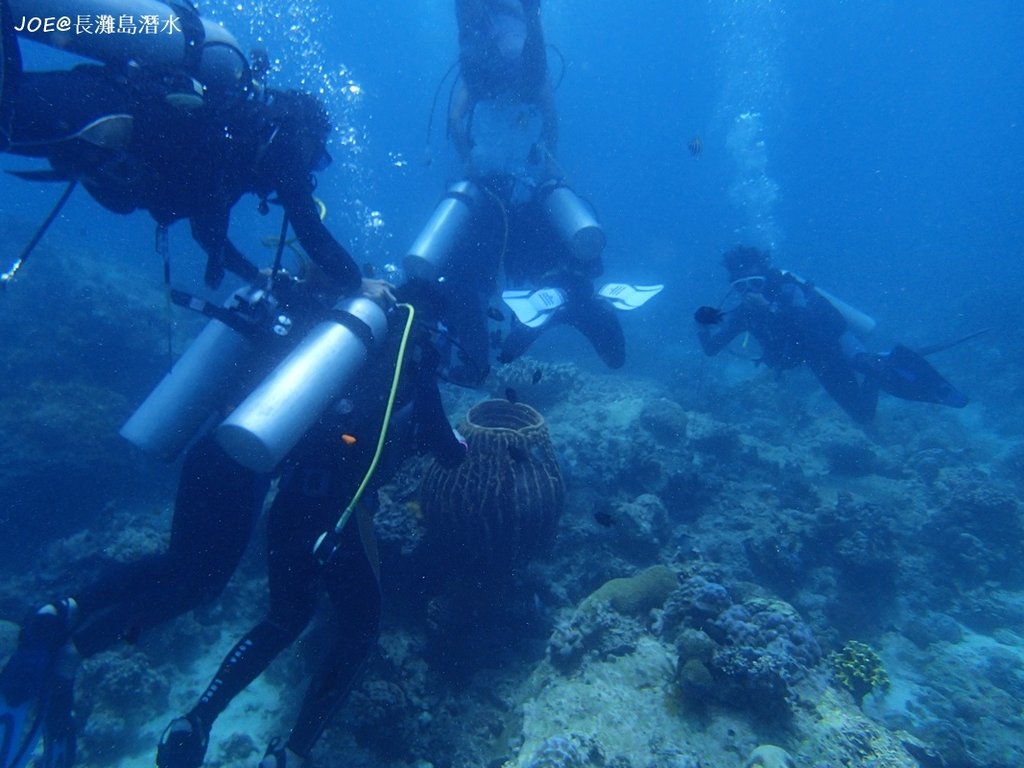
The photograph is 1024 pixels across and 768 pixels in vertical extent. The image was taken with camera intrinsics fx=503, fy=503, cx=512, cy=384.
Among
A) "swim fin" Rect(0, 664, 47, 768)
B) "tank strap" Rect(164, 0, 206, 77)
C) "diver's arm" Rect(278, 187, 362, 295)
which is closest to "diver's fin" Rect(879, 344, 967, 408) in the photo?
"diver's arm" Rect(278, 187, 362, 295)

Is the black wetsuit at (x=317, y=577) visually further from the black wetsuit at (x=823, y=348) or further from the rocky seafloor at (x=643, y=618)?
the black wetsuit at (x=823, y=348)

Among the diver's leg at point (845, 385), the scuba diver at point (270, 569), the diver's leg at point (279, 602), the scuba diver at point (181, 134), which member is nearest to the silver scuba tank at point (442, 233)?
the scuba diver at point (181, 134)

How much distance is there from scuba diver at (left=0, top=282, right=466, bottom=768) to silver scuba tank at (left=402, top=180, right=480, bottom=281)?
184 inches

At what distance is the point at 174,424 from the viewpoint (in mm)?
4422

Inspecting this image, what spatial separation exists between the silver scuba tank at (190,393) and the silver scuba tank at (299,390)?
3.29ft

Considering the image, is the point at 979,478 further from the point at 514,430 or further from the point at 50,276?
the point at 50,276

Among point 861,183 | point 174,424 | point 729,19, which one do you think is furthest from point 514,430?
point 861,183

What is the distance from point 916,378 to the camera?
33.6 ft

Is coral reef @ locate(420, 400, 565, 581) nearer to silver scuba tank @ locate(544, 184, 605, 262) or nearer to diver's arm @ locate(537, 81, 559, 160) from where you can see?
silver scuba tank @ locate(544, 184, 605, 262)

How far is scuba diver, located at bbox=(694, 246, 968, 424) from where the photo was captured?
33.7ft

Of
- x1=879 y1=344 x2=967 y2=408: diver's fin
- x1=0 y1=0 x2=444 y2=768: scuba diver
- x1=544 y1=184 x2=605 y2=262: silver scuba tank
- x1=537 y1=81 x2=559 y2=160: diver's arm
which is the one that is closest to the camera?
x1=0 y1=0 x2=444 y2=768: scuba diver

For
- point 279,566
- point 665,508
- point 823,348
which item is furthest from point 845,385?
point 279,566

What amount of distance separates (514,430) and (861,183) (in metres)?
137

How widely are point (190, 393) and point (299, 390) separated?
5.26 feet
